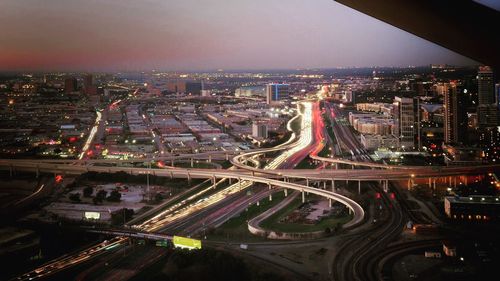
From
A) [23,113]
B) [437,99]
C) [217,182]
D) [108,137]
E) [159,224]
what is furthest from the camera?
[23,113]

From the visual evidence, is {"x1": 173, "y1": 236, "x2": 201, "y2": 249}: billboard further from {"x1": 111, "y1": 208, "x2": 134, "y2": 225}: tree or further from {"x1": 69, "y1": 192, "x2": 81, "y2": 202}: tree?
{"x1": 69, "y1": 192, "x2": 81, "y2": 202}: tree

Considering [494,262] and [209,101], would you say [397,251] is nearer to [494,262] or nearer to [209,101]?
[494,262]

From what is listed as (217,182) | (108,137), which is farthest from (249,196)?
(108,137)

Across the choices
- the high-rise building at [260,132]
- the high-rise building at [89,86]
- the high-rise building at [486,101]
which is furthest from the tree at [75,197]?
the high-rise building at [89,86]

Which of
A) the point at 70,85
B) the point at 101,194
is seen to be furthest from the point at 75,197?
the point at 70,85

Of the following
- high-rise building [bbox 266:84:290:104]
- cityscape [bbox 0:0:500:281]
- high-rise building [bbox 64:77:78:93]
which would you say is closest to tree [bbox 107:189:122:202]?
cityscape [bbox 0:0:500:281]

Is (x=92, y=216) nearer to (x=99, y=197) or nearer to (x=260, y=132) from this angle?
(x=99, y=197)
